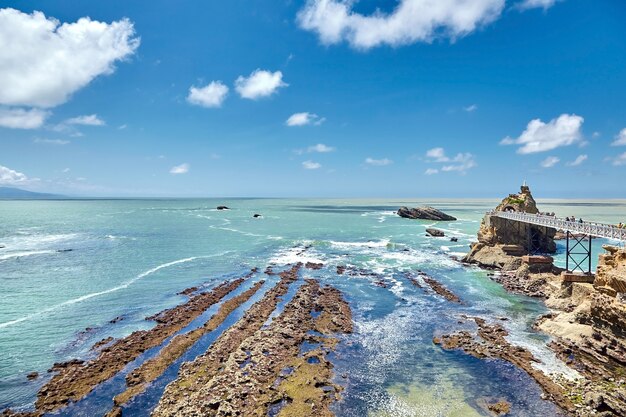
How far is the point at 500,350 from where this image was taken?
25422mm

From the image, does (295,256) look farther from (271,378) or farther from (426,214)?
(426,214)

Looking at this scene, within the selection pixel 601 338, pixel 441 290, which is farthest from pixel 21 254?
pixel 601 338

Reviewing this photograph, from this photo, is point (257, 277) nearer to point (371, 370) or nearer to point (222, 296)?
point (222, 296)

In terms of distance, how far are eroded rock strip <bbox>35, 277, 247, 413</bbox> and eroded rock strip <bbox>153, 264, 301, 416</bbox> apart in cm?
479

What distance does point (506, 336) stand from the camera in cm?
2806

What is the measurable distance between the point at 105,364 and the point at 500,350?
1085 inches

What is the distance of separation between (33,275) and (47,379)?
107 ft

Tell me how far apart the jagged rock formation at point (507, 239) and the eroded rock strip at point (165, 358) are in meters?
40.2

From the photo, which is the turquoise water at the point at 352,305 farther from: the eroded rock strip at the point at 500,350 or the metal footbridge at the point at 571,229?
the metal footbridge at the point at 571,229

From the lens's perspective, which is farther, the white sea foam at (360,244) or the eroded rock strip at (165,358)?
the white sea foam at (360,244)

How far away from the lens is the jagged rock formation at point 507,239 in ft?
179

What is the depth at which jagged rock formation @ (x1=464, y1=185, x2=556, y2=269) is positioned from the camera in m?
54.5

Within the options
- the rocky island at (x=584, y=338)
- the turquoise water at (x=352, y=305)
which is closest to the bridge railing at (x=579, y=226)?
the rocky island at (x=584, y=338)

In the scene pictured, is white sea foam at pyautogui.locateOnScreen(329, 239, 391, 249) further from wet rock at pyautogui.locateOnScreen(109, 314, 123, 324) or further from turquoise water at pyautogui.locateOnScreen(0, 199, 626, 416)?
wet rock at pyautogui.locateOnScreen(109, 314, 123, 324)
